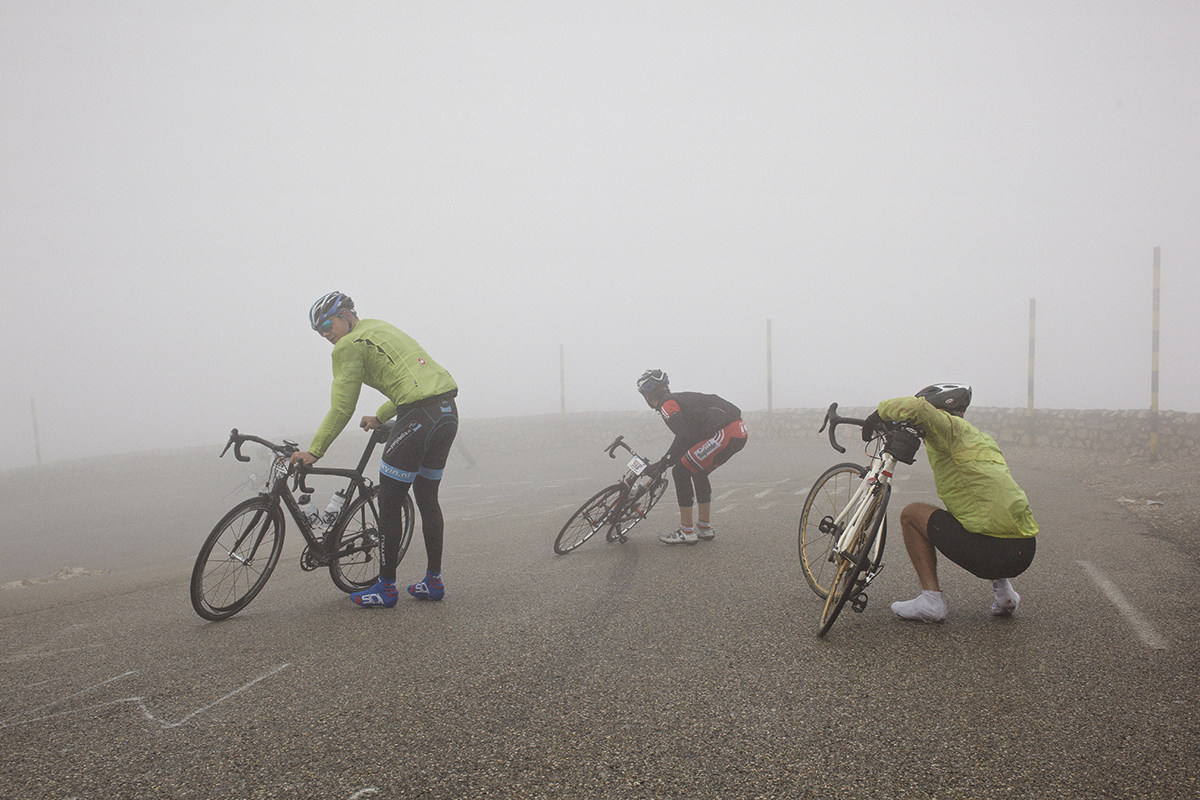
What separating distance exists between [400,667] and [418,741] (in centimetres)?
85

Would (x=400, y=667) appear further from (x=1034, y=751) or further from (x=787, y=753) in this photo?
(x=1034, y=751)

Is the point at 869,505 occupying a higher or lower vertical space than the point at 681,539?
higher

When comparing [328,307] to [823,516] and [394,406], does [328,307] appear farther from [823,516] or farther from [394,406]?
[823,516]

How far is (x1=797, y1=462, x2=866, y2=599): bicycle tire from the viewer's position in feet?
13.4

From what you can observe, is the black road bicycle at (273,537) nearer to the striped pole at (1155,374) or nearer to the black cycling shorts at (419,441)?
the black cycling shorts at (419,441)

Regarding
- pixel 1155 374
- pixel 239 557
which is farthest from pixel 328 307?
pixel 1155 374

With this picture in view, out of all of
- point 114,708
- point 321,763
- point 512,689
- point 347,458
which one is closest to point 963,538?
point 512,689

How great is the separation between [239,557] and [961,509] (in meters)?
4.50

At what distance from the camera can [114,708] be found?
2932 millimetres

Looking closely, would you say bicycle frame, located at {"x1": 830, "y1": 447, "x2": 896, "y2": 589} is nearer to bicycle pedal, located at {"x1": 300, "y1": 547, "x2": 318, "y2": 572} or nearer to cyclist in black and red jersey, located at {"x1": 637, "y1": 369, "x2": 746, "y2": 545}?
cyclist in black and red jersey, located at {"x1": 637, "y1": 369, "x2": 746, "y2": 545}

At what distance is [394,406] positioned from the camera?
4.40m

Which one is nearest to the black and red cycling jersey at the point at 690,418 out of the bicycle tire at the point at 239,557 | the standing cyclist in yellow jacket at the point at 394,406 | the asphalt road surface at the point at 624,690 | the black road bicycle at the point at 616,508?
the black road bicycle at the point at 616,508

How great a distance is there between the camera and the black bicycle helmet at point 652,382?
6.24 metres

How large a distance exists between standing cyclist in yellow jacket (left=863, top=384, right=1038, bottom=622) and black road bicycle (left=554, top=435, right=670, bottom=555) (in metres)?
2.90
